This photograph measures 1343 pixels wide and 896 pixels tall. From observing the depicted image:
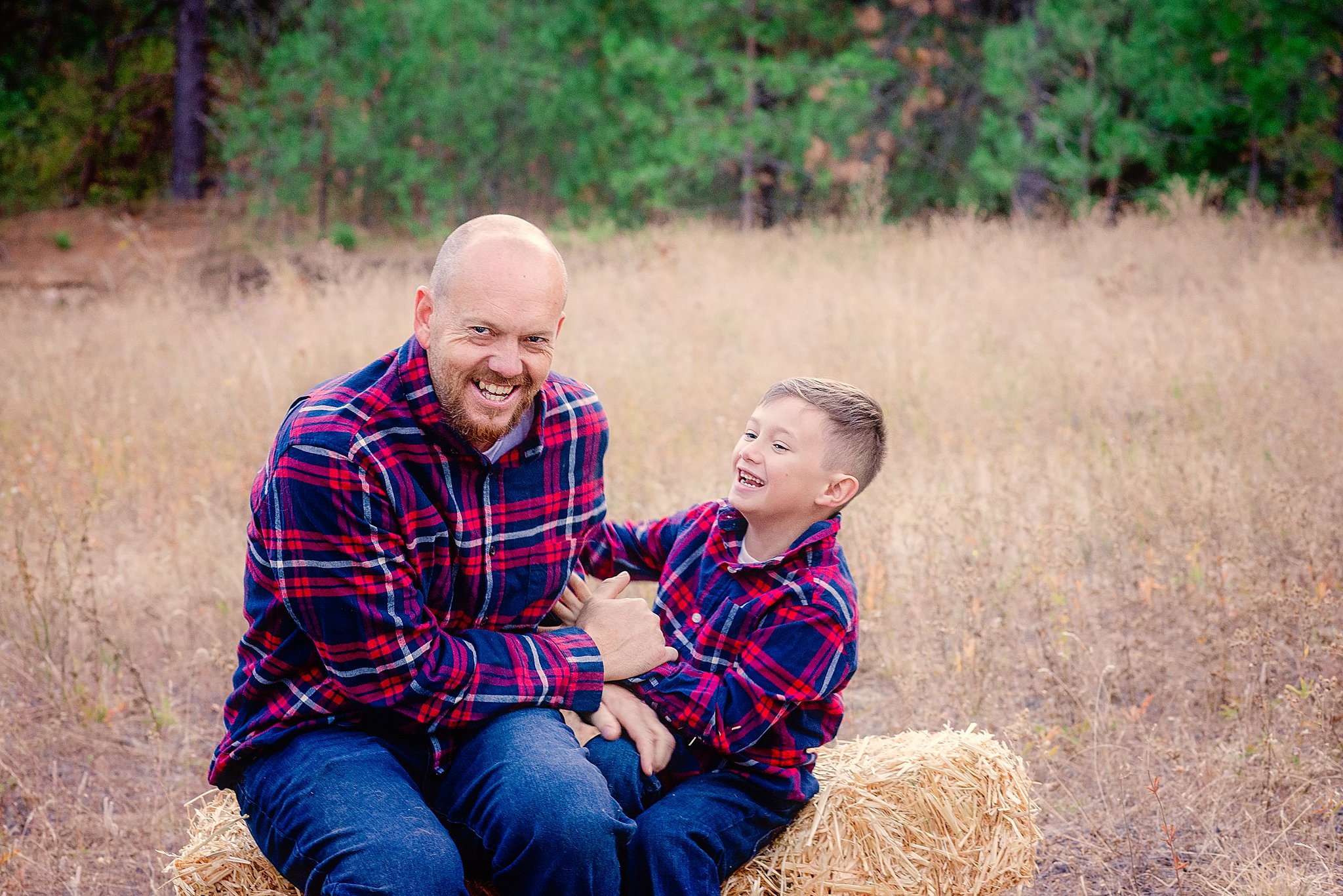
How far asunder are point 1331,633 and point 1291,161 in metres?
8.74

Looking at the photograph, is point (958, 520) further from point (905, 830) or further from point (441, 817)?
point (441, 817)

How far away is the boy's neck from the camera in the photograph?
257cm

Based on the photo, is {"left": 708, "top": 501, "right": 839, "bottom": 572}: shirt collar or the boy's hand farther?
the boy's hand

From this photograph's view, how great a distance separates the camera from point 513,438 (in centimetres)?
248

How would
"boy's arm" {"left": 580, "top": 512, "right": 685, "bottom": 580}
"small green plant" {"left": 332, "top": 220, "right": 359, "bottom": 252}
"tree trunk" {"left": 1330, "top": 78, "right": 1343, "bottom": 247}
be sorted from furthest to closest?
"small green plant" {"left": 332, "top": 220, "right": 359, "bottom": 252} → "tree trunk" {"left": 1330, "top": 78, "right": 1343, "bottom": 247} → "boy's arm" {"left": 580, "top": 512, "right": 685, "bottom": 580}

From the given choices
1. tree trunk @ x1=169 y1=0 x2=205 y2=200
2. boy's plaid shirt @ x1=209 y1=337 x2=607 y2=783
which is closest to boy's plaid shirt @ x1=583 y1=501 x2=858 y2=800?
boy's plaid shirt @ x1=209 y1=337 x2=607 y2=783

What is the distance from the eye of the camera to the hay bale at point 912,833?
2436mm

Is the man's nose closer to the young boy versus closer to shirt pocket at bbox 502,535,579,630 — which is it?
shirt pocket at bbox 502,535,579,630

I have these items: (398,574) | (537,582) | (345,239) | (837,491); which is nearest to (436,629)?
(398,574)

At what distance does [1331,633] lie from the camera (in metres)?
→ 3.52

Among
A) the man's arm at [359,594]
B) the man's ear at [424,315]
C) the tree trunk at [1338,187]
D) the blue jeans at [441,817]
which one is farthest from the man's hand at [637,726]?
the tree trunk at [1338,187]

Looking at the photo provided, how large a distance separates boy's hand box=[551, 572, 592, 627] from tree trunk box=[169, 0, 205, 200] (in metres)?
14.8

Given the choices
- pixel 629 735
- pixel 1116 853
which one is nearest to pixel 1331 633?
pixel 1116 853

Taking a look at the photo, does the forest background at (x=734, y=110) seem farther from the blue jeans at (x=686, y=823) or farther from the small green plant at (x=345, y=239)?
the blue jeans at (x=686, y=823)
